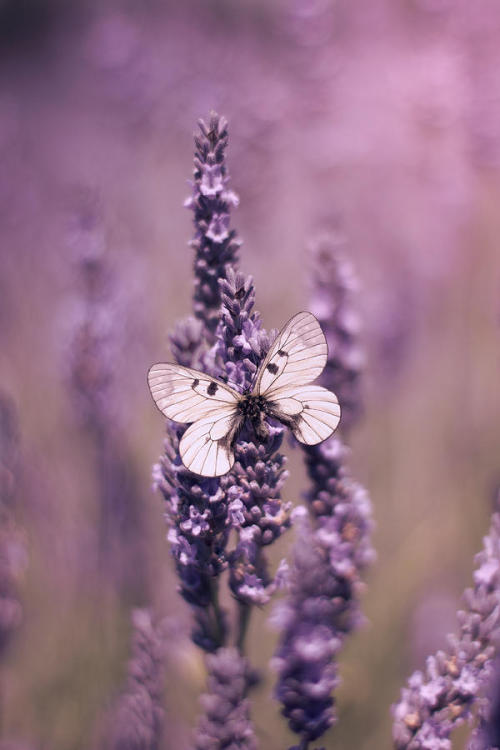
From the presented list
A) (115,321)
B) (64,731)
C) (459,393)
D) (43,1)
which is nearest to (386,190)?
(459,393)

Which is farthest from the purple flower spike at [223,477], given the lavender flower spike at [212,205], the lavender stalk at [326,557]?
the lavender stalk at [326,557]

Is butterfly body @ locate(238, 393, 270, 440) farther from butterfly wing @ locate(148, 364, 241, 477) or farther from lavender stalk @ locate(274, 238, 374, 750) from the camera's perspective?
lavender stalk @ locate(274, 238, 374, 750)

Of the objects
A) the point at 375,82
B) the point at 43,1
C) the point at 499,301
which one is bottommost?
the point at 499,301

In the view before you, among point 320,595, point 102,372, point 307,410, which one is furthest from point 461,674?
point 102,372

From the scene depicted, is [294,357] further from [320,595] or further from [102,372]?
[102,372]

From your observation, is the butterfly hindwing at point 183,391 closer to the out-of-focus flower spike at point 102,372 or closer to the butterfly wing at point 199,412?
the butterfly wing at point 199,412

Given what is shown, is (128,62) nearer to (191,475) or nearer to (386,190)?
(386,190)
